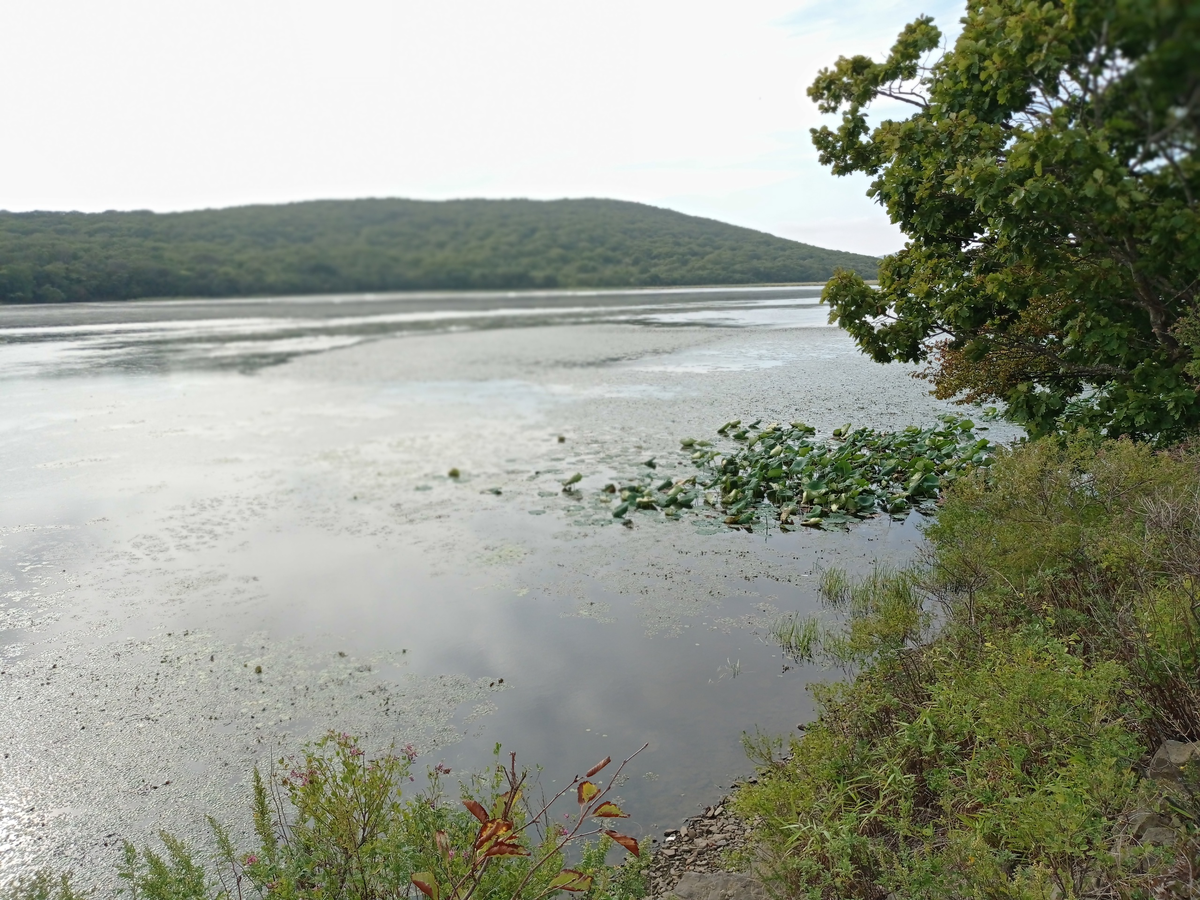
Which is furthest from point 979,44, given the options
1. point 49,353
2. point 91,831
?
point 49,353

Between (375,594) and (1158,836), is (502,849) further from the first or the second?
(375,594)

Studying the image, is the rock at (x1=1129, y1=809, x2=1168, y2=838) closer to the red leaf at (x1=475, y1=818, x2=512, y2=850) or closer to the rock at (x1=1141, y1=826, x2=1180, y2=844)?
the rock at (x1=1141, y1=826, x2=1180, y2=844)

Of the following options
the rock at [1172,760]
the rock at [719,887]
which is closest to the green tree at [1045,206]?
the rock at [1172,760]

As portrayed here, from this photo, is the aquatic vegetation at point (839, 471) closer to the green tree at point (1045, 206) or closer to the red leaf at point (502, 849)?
the green tree at point (1045, 206)

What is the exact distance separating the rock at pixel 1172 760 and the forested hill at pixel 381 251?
924cm

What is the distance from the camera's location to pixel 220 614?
977 cm

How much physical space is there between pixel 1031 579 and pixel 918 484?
6.14 meters

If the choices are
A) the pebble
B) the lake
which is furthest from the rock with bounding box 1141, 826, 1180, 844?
the lake

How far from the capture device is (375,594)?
10336 millimetres

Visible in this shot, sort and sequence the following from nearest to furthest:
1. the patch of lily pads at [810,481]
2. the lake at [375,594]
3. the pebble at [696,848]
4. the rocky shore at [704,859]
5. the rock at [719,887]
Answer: the rock at [719,887], the rocky shore at [704,859], the pebble at [696,848], the lake at [375,594], the patch of lily pads at [810,481]

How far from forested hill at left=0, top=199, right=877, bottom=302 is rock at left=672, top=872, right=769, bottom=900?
9618 mm

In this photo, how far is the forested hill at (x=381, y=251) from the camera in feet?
45.1

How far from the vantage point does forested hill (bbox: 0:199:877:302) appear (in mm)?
13742

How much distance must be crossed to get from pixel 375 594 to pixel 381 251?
248 inches
